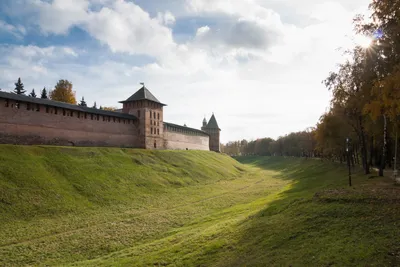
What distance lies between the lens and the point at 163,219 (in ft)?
58.7

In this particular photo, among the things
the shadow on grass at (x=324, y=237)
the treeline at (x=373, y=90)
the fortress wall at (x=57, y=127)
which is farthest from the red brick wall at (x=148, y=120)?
the shadow on grass at (x=324, y=237)

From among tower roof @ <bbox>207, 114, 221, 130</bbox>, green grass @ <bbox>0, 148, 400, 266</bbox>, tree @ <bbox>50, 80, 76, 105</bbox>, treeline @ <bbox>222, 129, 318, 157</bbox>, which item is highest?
tree @ <bbox>50, 80, 76, 105</bbox>

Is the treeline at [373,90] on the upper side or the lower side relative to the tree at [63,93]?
lower

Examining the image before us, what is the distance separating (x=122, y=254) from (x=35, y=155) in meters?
16.6

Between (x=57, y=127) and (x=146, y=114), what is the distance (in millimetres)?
13600

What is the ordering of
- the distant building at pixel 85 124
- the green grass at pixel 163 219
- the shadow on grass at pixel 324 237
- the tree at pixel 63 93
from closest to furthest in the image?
the shadow on grass at pixel 324 237
the green grass at pixel 163 219
the distant building at pixel 85 124
the tree at pixel 63 93

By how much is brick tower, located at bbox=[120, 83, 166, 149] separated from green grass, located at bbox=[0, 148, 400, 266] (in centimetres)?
1094

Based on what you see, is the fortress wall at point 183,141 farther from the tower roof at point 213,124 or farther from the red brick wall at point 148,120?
the tower roof at point 213,124

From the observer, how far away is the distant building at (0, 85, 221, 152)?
2664cm

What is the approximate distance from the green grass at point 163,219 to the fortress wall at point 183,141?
61.7 ft

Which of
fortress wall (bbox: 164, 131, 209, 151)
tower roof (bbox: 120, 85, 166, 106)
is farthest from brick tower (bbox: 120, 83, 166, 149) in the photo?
fortress wall (bbox: 164, 131, 209, 151)

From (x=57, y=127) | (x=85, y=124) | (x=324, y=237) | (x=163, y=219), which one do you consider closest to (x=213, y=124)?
(x=85, y=124)

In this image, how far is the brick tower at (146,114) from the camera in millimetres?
41156

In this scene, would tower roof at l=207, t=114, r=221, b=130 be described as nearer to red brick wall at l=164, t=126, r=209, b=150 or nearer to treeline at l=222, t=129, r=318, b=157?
red brick wall at l=164, t=126, r=209, b=150
